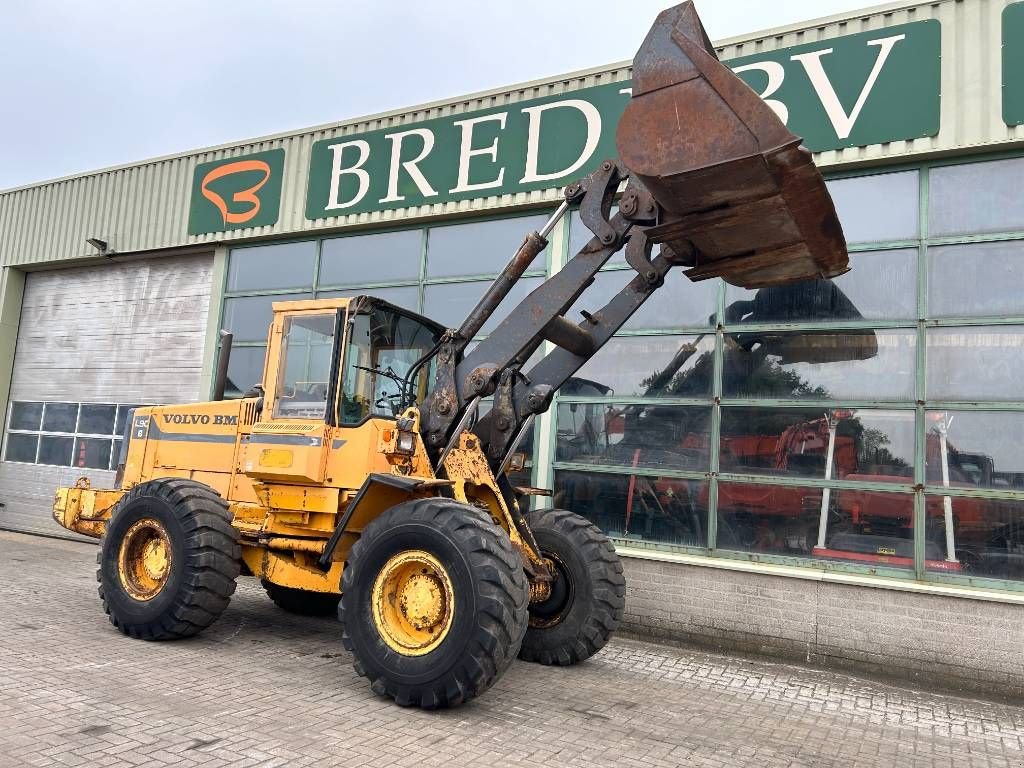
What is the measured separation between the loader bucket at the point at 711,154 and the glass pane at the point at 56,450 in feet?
41.0

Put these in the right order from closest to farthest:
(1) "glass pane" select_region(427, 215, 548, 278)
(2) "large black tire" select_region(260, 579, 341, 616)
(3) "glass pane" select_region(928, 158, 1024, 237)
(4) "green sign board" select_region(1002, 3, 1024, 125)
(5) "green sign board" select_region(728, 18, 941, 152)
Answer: (4) "green sign board" select_region(1002, 3, 1024, 125) < (3) "glass pane" select_region(928, 158, 1024, 237) < (5) "green sign board" select_region(728, 18, 941, 152) < (2) "large black tire" select_region(260, 579, 341, 616) < (1) "glass pane" select_region(427, 215, 548, 278)

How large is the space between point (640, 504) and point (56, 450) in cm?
1106

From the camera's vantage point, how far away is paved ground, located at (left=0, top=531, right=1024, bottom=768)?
4355 millimetres

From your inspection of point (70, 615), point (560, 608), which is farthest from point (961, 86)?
point (70, 615)

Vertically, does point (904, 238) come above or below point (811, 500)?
above

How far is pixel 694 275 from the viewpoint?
6.04 metres

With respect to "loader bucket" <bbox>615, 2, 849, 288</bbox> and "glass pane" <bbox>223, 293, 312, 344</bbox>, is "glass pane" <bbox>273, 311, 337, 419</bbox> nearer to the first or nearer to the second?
"loader bucket" <bbox>615, 2, 849, 288</bbox>

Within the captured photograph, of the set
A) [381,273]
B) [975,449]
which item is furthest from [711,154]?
[381,273]

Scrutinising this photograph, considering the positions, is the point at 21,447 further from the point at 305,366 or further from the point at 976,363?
the point at 976,363

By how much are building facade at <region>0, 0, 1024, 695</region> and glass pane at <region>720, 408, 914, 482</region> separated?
0.02m

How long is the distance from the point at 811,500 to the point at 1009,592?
1.84 metres

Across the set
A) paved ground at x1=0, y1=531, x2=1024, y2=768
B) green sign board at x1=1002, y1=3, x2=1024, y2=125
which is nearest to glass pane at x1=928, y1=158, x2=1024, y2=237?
green sign board at x1=1002, y1=3, x2=1024, y2=125

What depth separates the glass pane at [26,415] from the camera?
1453 cm

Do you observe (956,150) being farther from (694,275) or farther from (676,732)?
(676,732)
